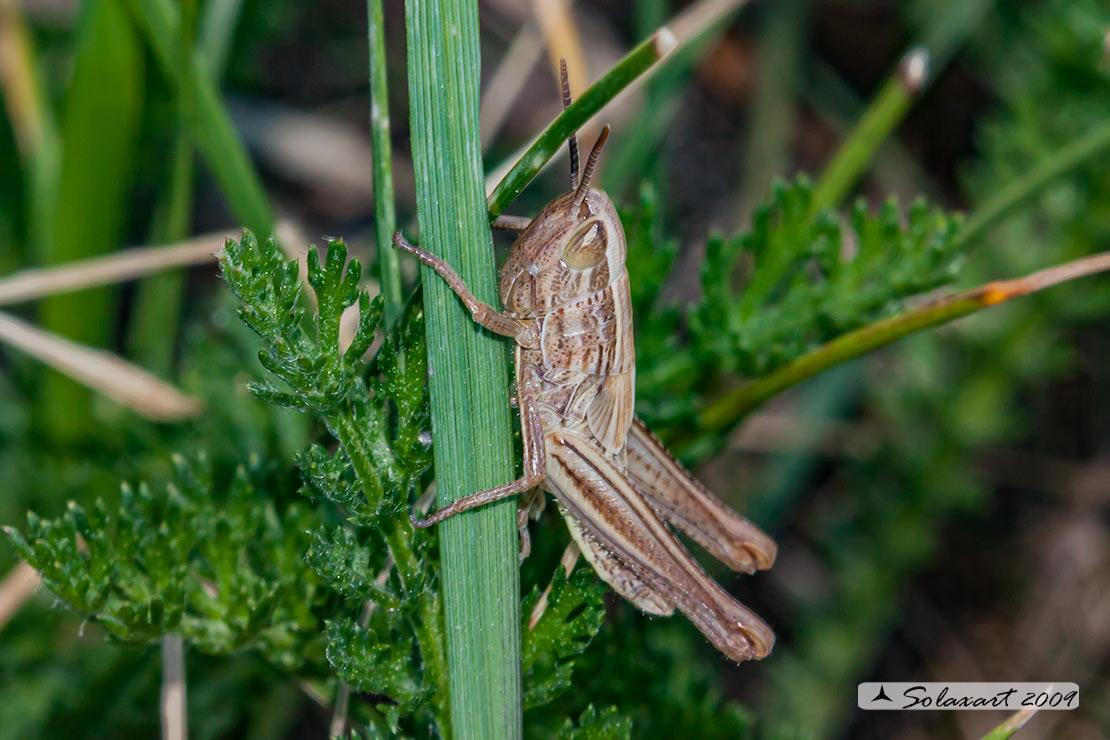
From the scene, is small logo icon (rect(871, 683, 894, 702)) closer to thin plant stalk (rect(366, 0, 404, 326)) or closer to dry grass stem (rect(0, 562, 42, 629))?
thin plant stalk (rect(366, 0, 404, 326))

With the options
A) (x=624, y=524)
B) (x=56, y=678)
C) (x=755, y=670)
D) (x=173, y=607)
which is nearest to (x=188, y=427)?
(x=56, y=678)

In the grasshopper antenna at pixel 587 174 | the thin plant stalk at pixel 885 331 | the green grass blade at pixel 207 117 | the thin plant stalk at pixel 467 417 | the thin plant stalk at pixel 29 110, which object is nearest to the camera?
the thin plant stalk at pixel 467 417

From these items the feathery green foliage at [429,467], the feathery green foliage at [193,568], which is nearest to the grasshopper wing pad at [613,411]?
the feathery green foliage at [429,467]

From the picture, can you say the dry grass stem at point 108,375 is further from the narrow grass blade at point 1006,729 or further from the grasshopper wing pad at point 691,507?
the narrow grass blade at point 1006,729

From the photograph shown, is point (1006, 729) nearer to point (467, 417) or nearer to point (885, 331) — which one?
point (885, 331)

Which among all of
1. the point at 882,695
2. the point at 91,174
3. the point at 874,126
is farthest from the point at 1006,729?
the point at 91,174

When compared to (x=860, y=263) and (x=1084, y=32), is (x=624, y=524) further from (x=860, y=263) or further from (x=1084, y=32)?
(x=1084, y=32)

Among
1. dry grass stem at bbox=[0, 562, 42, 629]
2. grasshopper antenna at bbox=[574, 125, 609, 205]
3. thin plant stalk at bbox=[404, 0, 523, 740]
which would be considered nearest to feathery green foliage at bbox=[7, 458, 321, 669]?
thin plant stalk at bbox=[404, 0, 523, 740]
